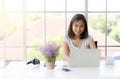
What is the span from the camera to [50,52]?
2502mm

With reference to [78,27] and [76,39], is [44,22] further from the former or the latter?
[78,27]

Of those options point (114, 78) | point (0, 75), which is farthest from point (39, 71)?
point (114, 78)

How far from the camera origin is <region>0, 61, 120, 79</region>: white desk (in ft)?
7.38

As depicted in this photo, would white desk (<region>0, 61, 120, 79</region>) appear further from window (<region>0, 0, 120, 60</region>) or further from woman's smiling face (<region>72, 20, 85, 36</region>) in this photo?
window (<region>0, 0, 120, 60</region>)

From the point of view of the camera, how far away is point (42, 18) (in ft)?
15.1

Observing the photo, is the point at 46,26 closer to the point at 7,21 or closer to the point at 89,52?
the point at 7,21

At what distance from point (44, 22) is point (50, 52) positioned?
2.15 m

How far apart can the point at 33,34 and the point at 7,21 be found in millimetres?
479

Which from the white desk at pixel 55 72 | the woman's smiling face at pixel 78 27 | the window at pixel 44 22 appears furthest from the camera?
the window at pixel 44 22

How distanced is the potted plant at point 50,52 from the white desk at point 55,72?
0.20ft

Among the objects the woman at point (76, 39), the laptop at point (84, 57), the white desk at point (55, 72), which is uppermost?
the woman at point (76, 39)

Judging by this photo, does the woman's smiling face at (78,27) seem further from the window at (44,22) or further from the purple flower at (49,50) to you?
the window at (44,22)

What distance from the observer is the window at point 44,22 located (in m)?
4.51

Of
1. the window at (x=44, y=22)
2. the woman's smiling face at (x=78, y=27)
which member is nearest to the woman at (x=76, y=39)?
the woman's smiling face at (x=78, y=27)
